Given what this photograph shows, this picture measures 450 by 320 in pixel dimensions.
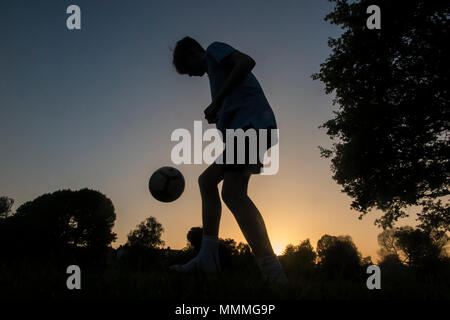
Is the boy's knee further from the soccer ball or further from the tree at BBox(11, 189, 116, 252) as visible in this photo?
the tree at BBox(11, 189, 116, 252)

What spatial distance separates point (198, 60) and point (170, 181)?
88.3 inches

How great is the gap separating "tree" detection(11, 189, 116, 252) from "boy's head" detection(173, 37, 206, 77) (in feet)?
131

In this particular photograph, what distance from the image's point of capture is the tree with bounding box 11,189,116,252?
40.5 meters

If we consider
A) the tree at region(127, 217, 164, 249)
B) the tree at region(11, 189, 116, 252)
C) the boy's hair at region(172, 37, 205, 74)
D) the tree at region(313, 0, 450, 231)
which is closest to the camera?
the boy's hair at region(172, 37, 205, 74)

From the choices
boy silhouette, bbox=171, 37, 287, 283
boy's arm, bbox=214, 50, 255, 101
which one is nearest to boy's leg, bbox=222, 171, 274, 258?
boy silhouette, bbox=171, 37, 287, 283

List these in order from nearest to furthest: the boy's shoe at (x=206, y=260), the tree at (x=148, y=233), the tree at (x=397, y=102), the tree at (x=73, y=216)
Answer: the boy's shoe at (x=206, y=260), the tree at (x=397, y=102), the tree at (x=73, y=216), the tree at (x=148, y=233)

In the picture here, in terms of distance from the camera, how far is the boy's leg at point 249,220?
3082 mm

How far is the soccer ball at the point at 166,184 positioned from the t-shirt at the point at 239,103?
193cm

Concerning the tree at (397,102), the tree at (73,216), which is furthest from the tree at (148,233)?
the tree at (397,102)

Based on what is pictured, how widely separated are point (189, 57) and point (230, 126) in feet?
3.83

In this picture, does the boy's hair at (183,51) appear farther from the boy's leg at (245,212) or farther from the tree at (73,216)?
the tree at (73,216)
